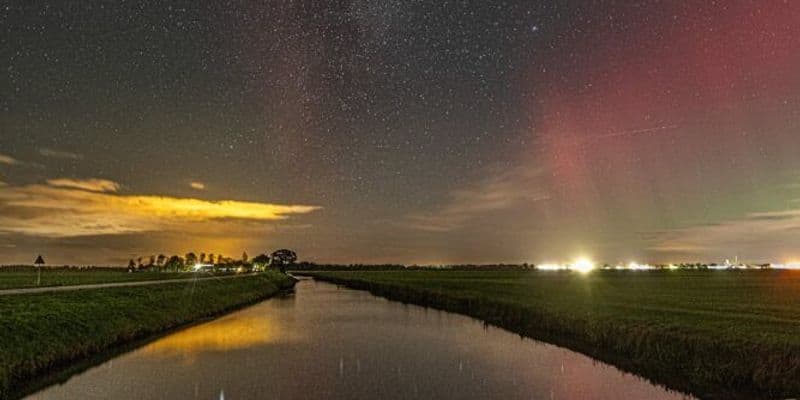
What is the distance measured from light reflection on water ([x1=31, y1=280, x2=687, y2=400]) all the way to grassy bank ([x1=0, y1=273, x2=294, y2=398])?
2042 mm

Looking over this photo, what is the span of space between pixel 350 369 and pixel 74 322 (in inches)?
686

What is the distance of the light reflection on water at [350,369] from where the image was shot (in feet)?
74.6

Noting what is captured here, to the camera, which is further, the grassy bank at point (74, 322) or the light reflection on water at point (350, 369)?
the grassy bank at point (74, 322)

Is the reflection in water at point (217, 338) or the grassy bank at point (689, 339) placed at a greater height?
the grassy bank at point (689, 339)

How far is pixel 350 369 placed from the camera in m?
27.8

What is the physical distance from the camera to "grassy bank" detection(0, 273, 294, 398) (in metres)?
25.7

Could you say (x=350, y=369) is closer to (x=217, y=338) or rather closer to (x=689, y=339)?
(x=217, y=338)

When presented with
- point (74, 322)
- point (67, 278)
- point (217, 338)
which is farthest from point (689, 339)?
point (67, 278)

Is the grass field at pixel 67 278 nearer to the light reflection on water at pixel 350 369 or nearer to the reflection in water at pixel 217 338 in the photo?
the reflection in water at pixel 217 338

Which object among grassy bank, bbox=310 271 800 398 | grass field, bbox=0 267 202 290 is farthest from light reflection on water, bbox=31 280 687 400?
grass field, bbox=0 267 202 290

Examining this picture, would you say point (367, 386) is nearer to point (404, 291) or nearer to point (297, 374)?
point (297, 374)

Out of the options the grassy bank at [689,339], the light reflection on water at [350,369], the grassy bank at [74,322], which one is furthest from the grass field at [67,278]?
the grassy bank at [689,339]

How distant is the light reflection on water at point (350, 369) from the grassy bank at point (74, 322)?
2042 mm

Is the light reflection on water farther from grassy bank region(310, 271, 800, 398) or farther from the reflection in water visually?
grassy bank region(310, 271, 800, 398)
